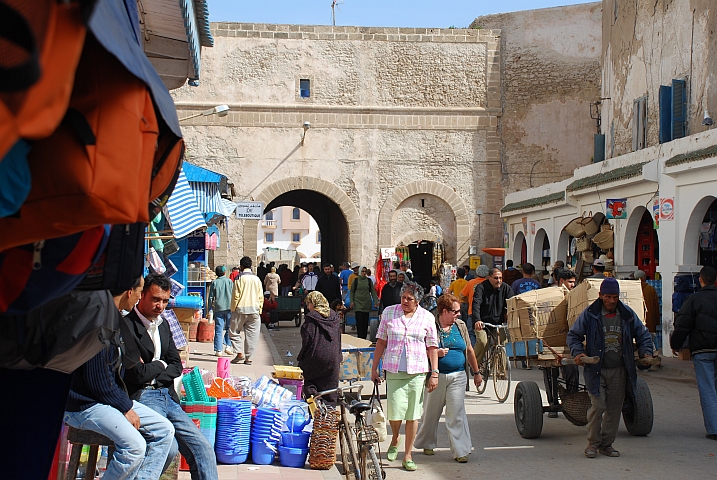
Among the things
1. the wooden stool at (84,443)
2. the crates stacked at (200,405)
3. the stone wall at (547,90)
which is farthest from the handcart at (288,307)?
the wooden stool at (84,443)

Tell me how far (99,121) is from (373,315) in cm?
1642

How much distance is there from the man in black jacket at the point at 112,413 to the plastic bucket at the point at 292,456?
8.96ft

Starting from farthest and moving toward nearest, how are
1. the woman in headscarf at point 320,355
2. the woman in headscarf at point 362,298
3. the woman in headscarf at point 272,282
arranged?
1. the woman in headscarf at point 272,282
2. the woman in headscarf at point 362,298
3. the woman in headscarf at point 320,355

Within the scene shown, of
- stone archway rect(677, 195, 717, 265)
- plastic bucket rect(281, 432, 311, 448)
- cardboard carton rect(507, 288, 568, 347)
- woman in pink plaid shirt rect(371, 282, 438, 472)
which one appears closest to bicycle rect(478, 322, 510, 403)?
cardboard carton rect(507, 288, 568, 347)

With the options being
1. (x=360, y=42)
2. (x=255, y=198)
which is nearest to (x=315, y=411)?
(x=255, y=198)

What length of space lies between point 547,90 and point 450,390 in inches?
890

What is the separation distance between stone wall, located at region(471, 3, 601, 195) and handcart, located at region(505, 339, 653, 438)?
2033cm

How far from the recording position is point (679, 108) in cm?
1702

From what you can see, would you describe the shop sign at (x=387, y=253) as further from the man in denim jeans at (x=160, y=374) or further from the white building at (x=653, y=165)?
the man in denim jeans at (x=160, y=374)

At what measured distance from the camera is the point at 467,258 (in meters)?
28.4

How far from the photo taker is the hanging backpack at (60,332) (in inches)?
102

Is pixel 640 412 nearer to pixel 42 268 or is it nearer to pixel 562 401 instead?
pixel 562 401

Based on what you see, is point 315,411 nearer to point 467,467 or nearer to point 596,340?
point 467,467

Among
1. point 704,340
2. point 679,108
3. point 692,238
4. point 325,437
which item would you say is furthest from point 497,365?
point 679,108
